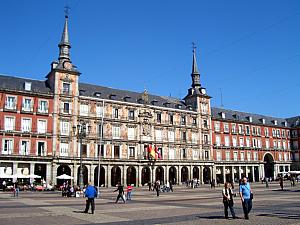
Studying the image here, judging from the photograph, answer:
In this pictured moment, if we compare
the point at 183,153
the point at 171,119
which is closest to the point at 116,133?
the point at 171,119

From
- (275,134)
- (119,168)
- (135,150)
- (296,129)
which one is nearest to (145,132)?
(135,150)

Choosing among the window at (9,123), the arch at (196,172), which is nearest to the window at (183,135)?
the arch at (196,172)

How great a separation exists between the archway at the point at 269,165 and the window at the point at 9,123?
58892mm

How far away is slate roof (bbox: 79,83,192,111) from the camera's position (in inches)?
2248

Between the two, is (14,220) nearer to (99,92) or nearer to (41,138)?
(41,138)

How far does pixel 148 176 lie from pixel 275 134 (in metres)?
38.5

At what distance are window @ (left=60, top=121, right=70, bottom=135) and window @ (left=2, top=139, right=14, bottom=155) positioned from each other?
24.5 ft

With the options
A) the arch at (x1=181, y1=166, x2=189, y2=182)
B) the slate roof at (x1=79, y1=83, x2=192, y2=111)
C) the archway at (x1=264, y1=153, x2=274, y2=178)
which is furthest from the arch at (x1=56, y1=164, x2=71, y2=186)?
the archway at (x1=264, y1=153, x2=274, y2=178)

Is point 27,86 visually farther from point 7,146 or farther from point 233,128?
point 233,128

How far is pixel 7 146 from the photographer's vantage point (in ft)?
153

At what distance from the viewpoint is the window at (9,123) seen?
47.1 m

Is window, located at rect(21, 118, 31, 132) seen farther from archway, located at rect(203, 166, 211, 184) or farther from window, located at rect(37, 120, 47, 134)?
archway, located at rect(203, 166, 211, 184)

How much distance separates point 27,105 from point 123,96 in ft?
58.6

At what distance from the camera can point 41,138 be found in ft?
162
